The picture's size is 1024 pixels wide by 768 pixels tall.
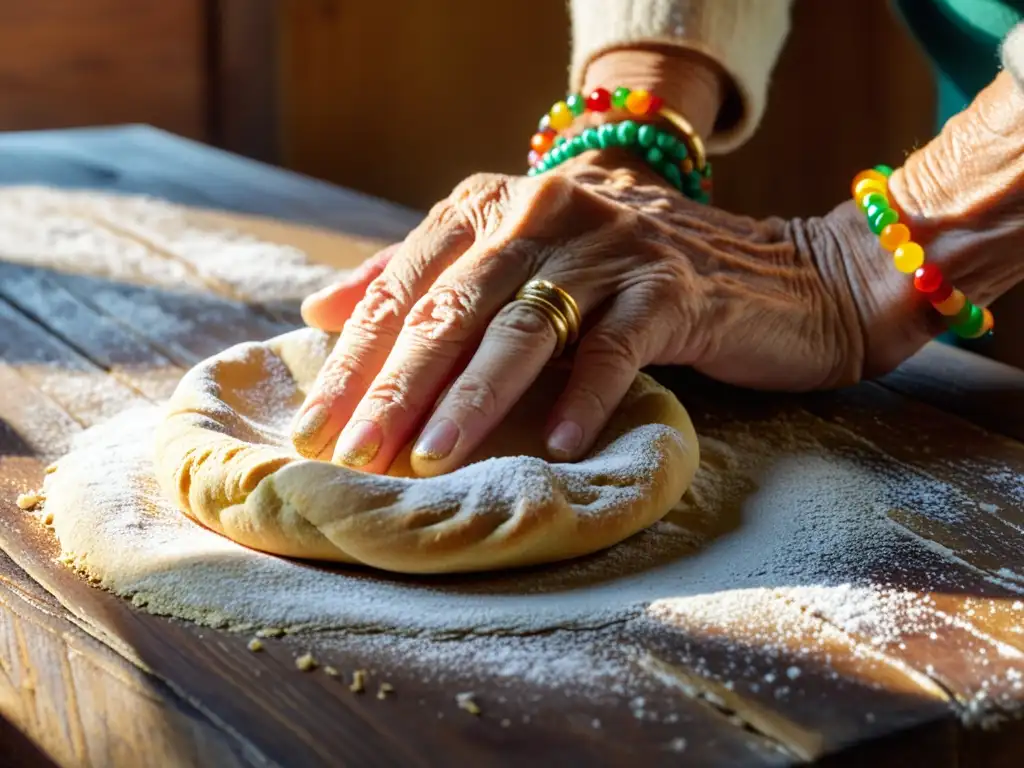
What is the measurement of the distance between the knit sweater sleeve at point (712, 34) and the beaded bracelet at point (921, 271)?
30cm

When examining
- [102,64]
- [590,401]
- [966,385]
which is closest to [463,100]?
[102,64]

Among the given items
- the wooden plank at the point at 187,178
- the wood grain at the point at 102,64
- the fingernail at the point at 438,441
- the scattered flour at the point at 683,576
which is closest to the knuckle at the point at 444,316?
the fingernail at the point at 438,441

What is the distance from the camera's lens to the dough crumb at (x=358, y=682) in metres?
0.82

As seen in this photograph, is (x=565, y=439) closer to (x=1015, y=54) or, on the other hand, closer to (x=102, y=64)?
(x=1015, y=54)

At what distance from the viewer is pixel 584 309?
1.21m

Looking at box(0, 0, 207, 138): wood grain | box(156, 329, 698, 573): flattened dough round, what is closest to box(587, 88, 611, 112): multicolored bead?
box(156, 329, 698, 573): flattened dough round

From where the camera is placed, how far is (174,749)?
0.80m

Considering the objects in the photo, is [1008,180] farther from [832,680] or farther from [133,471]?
[133,471]

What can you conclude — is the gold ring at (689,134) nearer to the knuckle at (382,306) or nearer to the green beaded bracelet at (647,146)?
the green beaded bracelet at (647,146)

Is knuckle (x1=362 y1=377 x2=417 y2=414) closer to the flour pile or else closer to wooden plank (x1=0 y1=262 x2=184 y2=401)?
the flour pile

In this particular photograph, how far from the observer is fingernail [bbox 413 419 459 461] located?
1.05 m

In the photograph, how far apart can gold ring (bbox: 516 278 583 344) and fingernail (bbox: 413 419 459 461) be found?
0.17 metres

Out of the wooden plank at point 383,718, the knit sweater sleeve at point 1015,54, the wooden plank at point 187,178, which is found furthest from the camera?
the wooden plank at point 187,178

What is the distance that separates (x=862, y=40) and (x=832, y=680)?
9.05 ft
